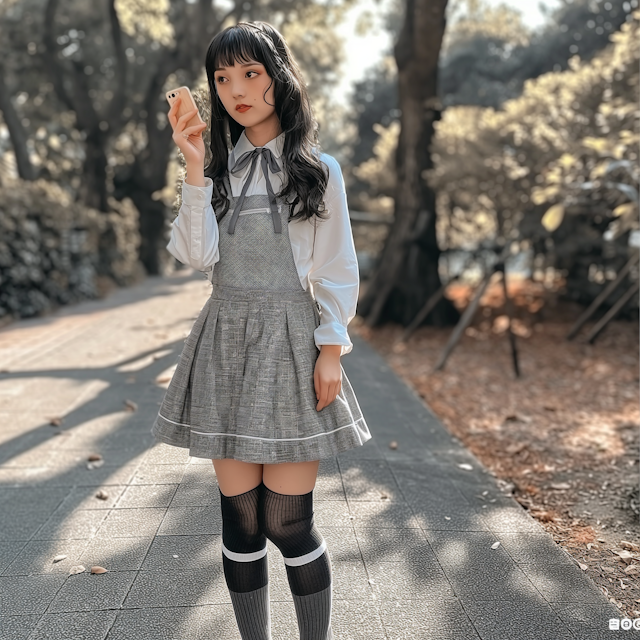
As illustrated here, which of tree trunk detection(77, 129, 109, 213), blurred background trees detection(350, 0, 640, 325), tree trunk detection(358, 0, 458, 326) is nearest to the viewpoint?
blurred background trees detection(350, 0, 640, 325)

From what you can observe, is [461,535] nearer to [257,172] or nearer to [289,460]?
[289,460]

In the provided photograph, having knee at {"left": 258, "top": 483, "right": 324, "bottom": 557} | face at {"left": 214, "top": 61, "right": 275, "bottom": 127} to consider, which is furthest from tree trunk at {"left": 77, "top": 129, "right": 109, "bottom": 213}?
knee at {"left": 258, "top": 483, "right": 324, "bottom": 557}

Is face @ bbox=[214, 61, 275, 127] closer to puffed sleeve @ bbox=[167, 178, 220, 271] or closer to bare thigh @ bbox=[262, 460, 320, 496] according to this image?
puffed sleeve @ bbox=[167, 178, 220, 271]

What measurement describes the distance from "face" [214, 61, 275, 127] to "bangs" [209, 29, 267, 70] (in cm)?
1

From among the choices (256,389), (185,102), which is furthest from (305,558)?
(185,102)

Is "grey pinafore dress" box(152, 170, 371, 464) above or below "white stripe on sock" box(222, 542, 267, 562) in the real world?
above

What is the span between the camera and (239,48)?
5.89 feet

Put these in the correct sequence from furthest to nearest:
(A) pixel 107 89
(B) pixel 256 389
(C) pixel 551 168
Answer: (A) pixel 107 89 < (C) pixel 551 168 < (B) pixel 256 389

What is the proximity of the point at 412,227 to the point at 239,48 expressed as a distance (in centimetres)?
851

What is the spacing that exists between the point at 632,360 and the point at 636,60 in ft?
11.4

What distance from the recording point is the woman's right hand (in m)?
1.78

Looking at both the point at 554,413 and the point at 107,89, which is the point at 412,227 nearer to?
the point at 554,413

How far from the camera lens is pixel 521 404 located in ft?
20.9

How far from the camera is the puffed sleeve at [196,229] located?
70.0 inches
